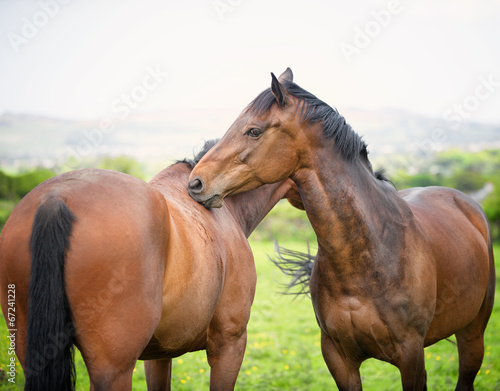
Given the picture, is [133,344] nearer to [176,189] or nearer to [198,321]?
[198,321]

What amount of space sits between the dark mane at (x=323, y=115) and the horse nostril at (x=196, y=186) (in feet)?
1.99

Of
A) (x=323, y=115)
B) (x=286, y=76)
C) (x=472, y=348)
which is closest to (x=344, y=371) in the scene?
(x=472, y=348)

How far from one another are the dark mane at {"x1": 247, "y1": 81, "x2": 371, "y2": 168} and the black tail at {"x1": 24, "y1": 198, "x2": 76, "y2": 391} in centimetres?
155

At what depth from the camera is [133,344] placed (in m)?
2.37

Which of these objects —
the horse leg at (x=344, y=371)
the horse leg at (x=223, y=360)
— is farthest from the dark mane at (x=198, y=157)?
the horse leg at (x=344, y=371)

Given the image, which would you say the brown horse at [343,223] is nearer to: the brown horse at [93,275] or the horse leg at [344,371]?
the horse leg at [344,371]

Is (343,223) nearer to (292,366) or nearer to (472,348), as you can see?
(472,348)

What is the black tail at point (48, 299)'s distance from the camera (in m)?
2.16

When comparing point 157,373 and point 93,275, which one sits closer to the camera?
point 93,275

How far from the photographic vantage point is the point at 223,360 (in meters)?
3.52

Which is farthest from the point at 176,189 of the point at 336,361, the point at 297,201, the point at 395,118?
the point at 395,118

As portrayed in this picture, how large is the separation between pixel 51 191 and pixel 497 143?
128ft

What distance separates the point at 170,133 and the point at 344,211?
35.9 m

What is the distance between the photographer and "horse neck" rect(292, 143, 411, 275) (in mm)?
3199
